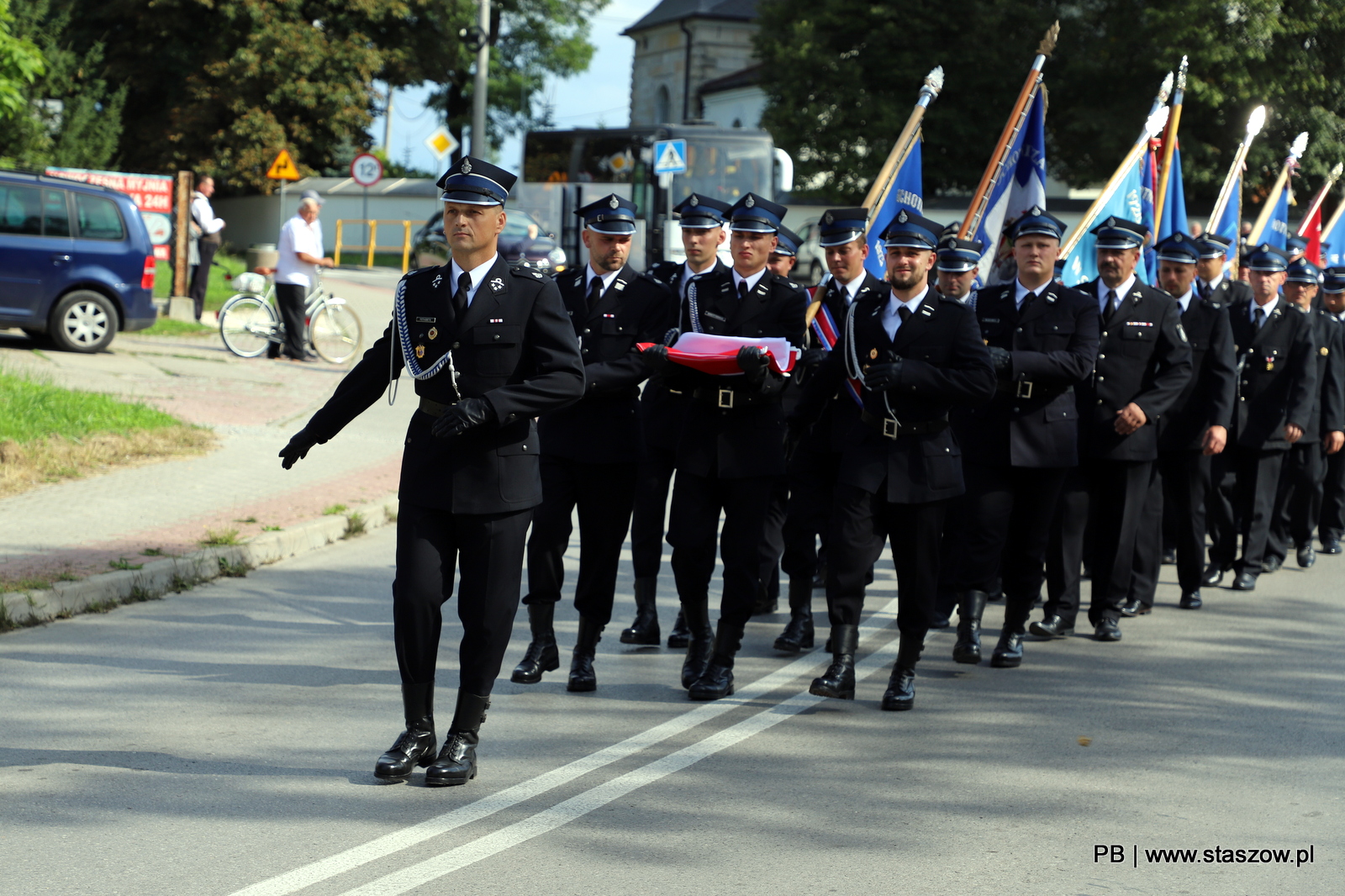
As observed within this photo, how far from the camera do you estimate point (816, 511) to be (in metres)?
8.23

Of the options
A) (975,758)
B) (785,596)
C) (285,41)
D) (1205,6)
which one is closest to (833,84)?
(1205,6)

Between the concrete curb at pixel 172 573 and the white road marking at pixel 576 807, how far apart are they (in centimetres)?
372

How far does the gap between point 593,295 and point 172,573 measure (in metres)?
3.18

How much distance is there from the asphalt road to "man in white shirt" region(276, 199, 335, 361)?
9.91m

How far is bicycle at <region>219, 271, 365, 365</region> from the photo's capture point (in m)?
19.0

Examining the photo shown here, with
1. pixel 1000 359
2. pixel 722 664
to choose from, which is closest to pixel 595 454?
pixel 722 664

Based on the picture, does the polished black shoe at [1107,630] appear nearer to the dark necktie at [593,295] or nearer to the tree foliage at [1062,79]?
the dark necktie at [593,295]

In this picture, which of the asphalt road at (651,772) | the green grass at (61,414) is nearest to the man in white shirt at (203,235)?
the green grass at (61,414)

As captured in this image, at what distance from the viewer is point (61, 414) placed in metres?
12.8

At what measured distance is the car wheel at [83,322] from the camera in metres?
17.8

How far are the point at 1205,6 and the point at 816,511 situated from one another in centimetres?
3620

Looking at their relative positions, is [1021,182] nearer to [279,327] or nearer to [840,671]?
[840,671]

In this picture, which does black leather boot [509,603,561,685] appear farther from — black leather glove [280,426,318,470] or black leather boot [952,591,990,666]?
black leather boot [952,591,990,666]

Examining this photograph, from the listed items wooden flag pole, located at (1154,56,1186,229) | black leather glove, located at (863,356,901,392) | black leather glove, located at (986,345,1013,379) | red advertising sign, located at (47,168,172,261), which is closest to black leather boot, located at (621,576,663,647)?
black leather glove, located at (863,356,901,392)
